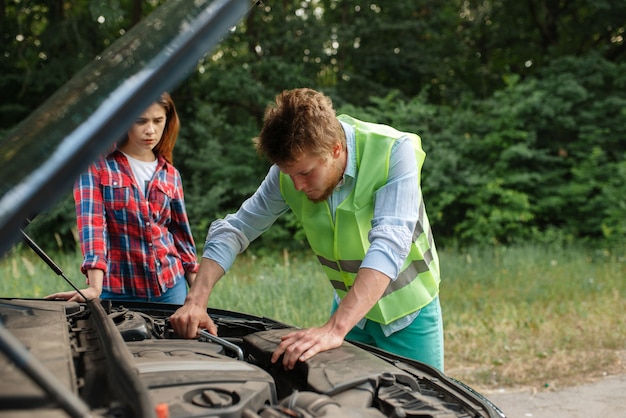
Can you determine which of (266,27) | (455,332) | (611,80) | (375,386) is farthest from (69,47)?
(375,386)

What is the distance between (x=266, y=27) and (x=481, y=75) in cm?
425

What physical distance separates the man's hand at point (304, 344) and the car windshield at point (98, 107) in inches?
38.0

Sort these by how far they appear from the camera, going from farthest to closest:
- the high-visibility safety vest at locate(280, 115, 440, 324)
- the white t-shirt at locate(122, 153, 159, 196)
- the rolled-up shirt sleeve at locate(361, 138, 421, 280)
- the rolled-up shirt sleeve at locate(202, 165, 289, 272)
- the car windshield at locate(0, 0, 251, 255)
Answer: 1. the white t-shirt at locate(122, 153, 159, 196)
2. the rolled-up shirt sleeve at locate(202, 165, 289, 272)
3. the high-visibility safety vest at locate(280, 115, 440, 324)
4. the rolled-up shirt sleeve at locate(361, 138, 421, 280)
5. the car windshield at locate(0, 0, 251, 255)

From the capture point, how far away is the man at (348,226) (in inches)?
80.0

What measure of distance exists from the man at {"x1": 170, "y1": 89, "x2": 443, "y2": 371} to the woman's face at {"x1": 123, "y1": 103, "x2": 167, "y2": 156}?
547 mm

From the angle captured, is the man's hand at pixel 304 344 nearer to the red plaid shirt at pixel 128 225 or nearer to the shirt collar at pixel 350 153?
the shirt collar at pixel 350 153

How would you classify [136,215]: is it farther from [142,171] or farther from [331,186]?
[331,186]

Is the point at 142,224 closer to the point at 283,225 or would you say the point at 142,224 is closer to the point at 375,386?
the point at 375,386

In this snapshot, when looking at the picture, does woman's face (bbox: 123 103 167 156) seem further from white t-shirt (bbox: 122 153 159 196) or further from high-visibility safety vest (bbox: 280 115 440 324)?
high-visibility safety vest (bbox: 280 115 440 324)

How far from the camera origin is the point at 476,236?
9.06 metres

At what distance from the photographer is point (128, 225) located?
9.19ft

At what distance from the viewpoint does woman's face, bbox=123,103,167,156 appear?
8.86ft

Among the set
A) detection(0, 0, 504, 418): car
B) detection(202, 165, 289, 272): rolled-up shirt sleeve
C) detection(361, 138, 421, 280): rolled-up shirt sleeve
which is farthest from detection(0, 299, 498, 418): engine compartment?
detection(202, 165, 289, 272): rolled-up shirt sleeve

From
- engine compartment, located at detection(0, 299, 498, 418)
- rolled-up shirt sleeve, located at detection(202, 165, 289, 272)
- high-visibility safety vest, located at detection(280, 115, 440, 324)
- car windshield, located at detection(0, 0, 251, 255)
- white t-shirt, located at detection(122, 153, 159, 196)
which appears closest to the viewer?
car windshield, located at detection(0, 0, 251, 255)
